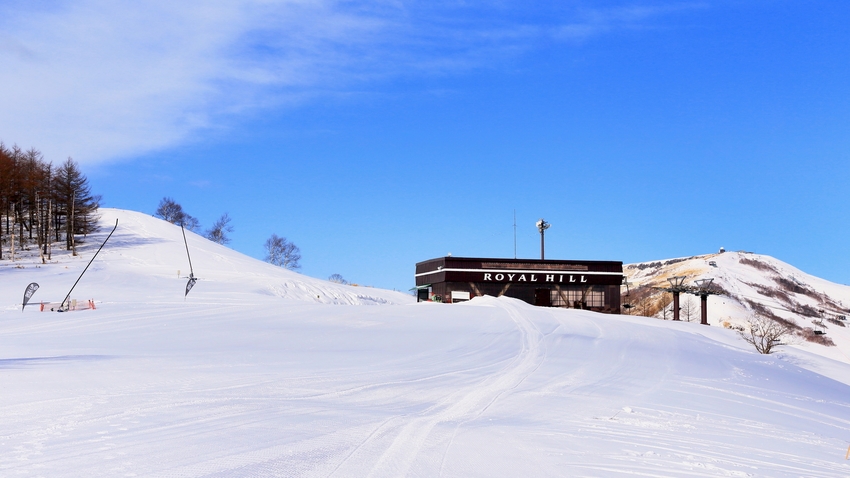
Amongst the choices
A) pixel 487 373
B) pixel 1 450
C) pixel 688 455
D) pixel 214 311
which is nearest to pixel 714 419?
pixel 688 455

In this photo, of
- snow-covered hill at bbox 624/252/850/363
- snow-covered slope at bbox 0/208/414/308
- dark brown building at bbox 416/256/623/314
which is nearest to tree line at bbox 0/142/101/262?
snow-covered slope at bbox 0/208/414/308

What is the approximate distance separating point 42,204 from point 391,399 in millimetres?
69370

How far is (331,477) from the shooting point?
6059 millimetres

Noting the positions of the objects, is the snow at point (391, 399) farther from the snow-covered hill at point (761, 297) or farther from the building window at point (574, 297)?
the snow-covered hill at point (761, 297)

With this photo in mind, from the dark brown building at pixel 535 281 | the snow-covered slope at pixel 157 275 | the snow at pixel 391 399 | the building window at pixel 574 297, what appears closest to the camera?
the snow at pixel 391 399

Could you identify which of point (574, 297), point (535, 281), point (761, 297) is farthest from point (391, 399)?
point (761, 297)

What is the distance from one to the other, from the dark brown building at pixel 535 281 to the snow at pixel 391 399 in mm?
23875

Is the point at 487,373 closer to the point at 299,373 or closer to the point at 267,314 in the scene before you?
the point at 299,373

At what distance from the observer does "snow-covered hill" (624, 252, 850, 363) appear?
76.5 meters

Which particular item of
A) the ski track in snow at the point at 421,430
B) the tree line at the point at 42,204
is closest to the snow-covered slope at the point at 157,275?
the tree line at the point at 42,204

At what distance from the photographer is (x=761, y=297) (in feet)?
316

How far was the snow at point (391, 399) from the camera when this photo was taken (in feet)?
22.6

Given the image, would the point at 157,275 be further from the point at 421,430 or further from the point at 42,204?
the point at 421,430

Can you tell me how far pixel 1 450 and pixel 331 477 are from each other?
303cm
